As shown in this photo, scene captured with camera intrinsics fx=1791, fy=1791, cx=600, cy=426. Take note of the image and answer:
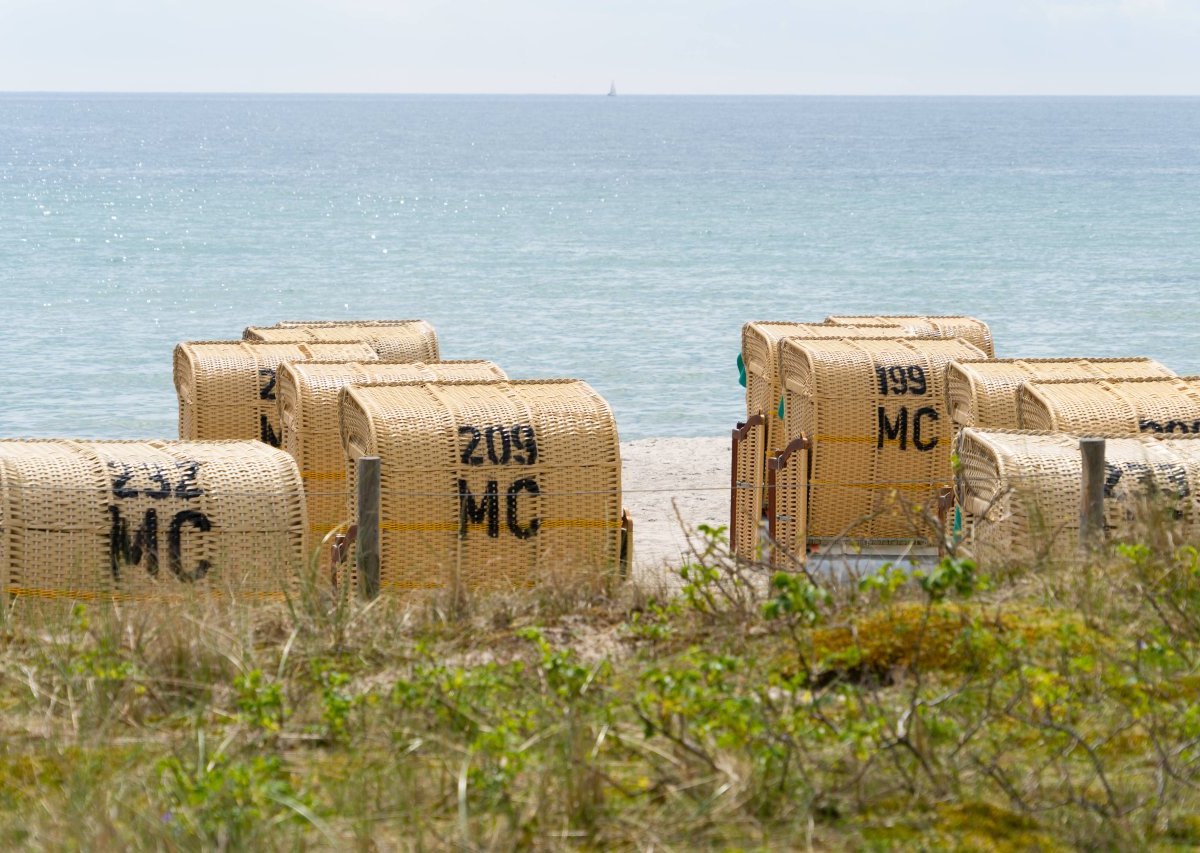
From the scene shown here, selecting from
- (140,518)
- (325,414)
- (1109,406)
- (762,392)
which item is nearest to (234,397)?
(325,414)

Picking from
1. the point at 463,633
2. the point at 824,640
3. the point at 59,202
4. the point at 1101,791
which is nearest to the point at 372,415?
the point at 463,633

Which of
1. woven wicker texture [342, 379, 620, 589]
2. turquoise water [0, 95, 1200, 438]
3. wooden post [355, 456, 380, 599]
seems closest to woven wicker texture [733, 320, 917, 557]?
woven wicker texture [342, 379, 620, 589]

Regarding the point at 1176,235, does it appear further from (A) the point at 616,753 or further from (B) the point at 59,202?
(A) the point at 616,753

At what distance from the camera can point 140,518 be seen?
8758 mm

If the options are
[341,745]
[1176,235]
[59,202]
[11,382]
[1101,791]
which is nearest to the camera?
[1101,791]

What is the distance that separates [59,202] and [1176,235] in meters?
54.3

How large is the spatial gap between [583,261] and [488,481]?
52.2 metres

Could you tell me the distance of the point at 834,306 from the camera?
5256 centimetres

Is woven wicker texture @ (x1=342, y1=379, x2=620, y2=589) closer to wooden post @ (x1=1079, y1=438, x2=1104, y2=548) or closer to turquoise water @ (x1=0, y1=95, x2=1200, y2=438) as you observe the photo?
wooden post @ (x1=1079, y1=438, x2=1104, y2=548)

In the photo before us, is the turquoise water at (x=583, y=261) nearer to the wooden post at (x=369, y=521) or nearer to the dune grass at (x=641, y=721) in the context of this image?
the wooden post at (x=369, y=521)

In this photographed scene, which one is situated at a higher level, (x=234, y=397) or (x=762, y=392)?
(x=234, y=397)

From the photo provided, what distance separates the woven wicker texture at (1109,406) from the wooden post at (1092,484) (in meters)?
1.67

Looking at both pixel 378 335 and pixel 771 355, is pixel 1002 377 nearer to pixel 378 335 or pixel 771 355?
pixel 771 355

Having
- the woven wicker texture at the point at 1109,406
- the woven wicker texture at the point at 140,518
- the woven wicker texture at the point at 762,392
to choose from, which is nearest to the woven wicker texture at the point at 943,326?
the woven wicker texture at the point at 762,392
